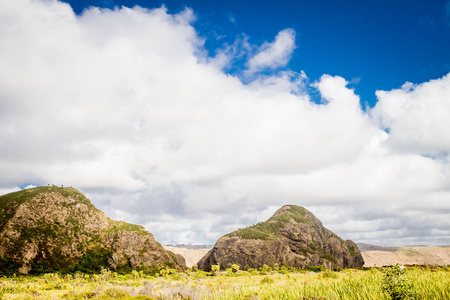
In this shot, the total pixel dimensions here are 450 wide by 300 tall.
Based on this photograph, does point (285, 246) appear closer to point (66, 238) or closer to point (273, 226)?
point (273, 226)

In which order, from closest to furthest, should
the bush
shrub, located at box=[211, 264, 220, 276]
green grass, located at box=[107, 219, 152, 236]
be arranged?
the bush → shrub, located at box=[211, 264, 220, 276] → green grass, located at box=[107, 219, 152, 236]

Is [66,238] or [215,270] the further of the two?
[66,238]

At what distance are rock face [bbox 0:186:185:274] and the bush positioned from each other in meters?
86.2

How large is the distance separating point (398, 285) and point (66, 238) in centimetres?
9687

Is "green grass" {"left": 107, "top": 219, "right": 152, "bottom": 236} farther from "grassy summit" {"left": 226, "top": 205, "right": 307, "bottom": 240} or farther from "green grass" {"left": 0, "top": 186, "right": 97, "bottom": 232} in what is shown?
"grassy summit" {"left": 226, "top": 205, "right": 307, "bottom": 240}

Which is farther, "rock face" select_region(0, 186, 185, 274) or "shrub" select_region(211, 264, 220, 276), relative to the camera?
"rock face" select_region(0, 186, 185, 274)

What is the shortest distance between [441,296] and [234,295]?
8.12 m

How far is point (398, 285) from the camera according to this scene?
8453 mm

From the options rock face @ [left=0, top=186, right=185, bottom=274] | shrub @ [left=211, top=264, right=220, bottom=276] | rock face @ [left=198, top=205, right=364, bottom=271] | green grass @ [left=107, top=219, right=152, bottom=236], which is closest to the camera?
shrub @ [left=211, top=264, right=220, bottom=276]

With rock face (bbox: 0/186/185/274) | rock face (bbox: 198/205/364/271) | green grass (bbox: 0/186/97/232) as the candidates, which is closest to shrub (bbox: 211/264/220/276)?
rock face (bbox: 198/205/364/271)

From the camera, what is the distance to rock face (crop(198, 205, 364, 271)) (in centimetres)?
9188

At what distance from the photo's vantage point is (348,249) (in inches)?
5098

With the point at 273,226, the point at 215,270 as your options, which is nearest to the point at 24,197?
the point at 215,270

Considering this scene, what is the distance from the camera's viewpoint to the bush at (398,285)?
26.6ft
